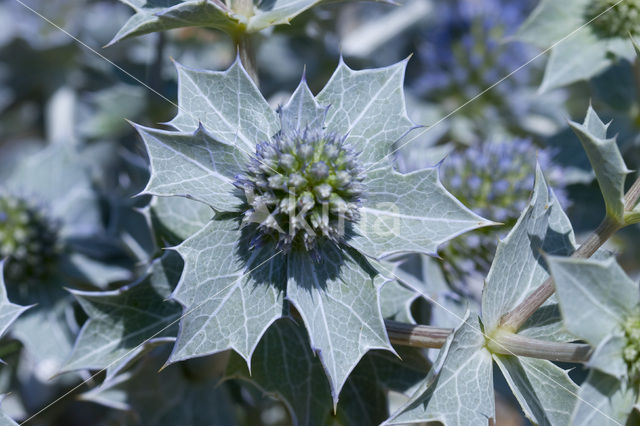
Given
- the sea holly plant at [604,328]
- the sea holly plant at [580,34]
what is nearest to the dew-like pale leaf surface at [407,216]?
the sea holly plant at [604,328]

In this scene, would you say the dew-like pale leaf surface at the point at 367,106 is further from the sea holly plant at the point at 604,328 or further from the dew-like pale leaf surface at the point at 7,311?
the dew-like pale leaf surface at the point at 7,311

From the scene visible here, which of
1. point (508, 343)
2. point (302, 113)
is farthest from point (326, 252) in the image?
point (508, 343)

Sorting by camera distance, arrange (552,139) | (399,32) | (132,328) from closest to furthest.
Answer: (132,328) → (552,139) → (399,32)

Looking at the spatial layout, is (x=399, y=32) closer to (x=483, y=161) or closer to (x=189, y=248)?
(x=483, y=161)

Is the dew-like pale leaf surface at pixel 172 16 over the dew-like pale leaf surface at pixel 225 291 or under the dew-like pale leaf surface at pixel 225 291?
over

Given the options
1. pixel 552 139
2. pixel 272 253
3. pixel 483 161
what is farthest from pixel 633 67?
pixel 272 253

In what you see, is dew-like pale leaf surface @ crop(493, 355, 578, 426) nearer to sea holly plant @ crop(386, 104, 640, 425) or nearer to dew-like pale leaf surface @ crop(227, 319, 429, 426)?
sea holly plant @ crop(386, 104, 640, 425)
